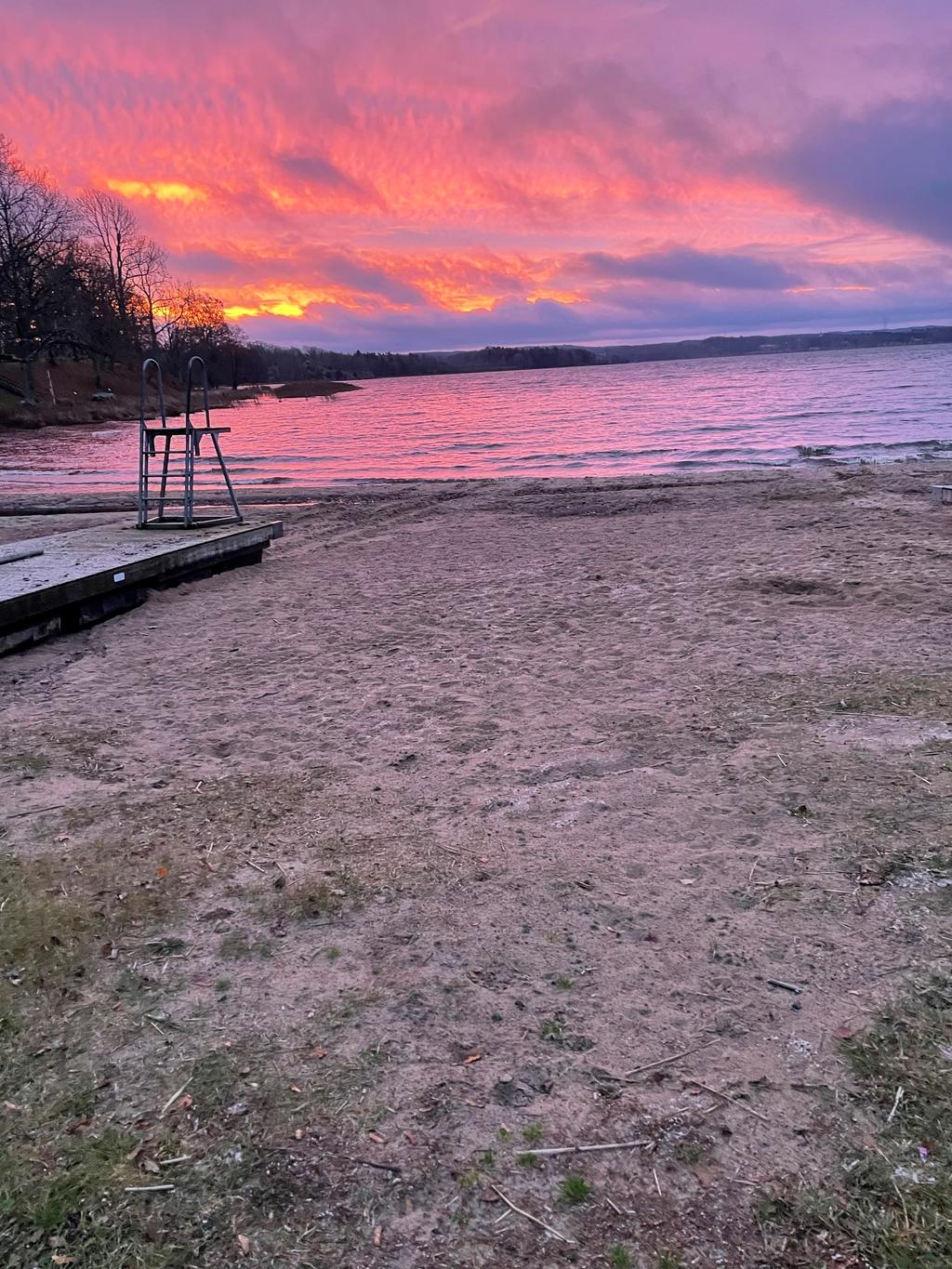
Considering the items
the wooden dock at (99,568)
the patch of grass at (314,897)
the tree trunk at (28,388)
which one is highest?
the tree trunk at (28,388)

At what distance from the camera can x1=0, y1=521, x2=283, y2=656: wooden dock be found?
6176 millimetres

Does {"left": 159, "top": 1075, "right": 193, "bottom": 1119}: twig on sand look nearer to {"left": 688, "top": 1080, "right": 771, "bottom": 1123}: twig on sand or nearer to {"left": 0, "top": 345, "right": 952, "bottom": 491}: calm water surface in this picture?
{"left": 688, "top": 1080, "right": 771, "bottom": 1123}: twig on sand

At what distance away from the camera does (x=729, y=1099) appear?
6.64 ft

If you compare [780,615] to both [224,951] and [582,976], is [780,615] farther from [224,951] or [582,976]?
[224,951]

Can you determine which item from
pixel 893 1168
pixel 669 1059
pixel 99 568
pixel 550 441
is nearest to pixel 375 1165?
pixel 669 1059

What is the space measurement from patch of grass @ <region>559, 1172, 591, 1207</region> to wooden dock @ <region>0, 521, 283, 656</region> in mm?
5499

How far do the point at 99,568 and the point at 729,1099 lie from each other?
655 cm

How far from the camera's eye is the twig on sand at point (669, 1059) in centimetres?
213

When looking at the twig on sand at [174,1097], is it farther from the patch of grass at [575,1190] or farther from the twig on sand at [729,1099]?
the twig on sand at [729,1099]

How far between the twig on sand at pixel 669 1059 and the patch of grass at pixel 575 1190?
34cm

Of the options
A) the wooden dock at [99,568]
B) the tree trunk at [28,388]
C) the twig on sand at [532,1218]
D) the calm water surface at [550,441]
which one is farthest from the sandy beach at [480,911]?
the tree trunk at [28,388]

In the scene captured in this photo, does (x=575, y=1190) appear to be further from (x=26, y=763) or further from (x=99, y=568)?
(x=99, y=568)

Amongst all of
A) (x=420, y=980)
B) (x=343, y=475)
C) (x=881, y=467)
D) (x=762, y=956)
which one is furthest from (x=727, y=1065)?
(x=343, y=475)

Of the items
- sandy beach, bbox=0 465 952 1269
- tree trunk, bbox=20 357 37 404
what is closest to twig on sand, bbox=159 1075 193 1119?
sandy beach, bbox=0 465 952 1269
